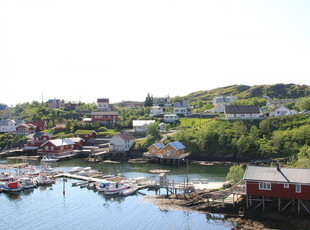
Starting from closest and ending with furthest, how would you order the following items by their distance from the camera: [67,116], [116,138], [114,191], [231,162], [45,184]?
[114,191] < [45,184] < [231,162] < [116,138] < [67,116]

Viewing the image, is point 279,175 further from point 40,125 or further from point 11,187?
point 40,125

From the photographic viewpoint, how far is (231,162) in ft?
188

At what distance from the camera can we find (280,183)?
28.3 meters

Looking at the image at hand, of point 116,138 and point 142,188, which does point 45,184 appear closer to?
point 142,188

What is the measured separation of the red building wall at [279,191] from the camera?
2761cm

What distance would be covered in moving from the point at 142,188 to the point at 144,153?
2294 centimetres

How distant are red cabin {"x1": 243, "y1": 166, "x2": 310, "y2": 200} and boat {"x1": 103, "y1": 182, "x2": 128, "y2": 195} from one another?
15766mm

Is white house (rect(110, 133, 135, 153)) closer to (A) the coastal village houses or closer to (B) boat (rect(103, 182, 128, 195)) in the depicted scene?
(B) boat (rect(103, 182, 128, 195))

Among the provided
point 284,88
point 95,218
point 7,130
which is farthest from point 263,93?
point 95,218

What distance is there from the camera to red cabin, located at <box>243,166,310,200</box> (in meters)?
27.8

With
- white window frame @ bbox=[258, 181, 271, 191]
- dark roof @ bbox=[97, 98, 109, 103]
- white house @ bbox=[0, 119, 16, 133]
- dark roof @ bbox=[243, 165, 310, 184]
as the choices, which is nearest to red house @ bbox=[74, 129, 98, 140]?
white house @ bbox=[0, 119, 16, 133]

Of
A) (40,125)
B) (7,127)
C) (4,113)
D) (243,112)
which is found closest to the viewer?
(243,112)

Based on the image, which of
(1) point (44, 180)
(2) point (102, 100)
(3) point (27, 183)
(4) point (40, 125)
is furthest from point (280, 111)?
(4) point (40, 125)

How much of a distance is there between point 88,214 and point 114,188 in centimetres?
666
